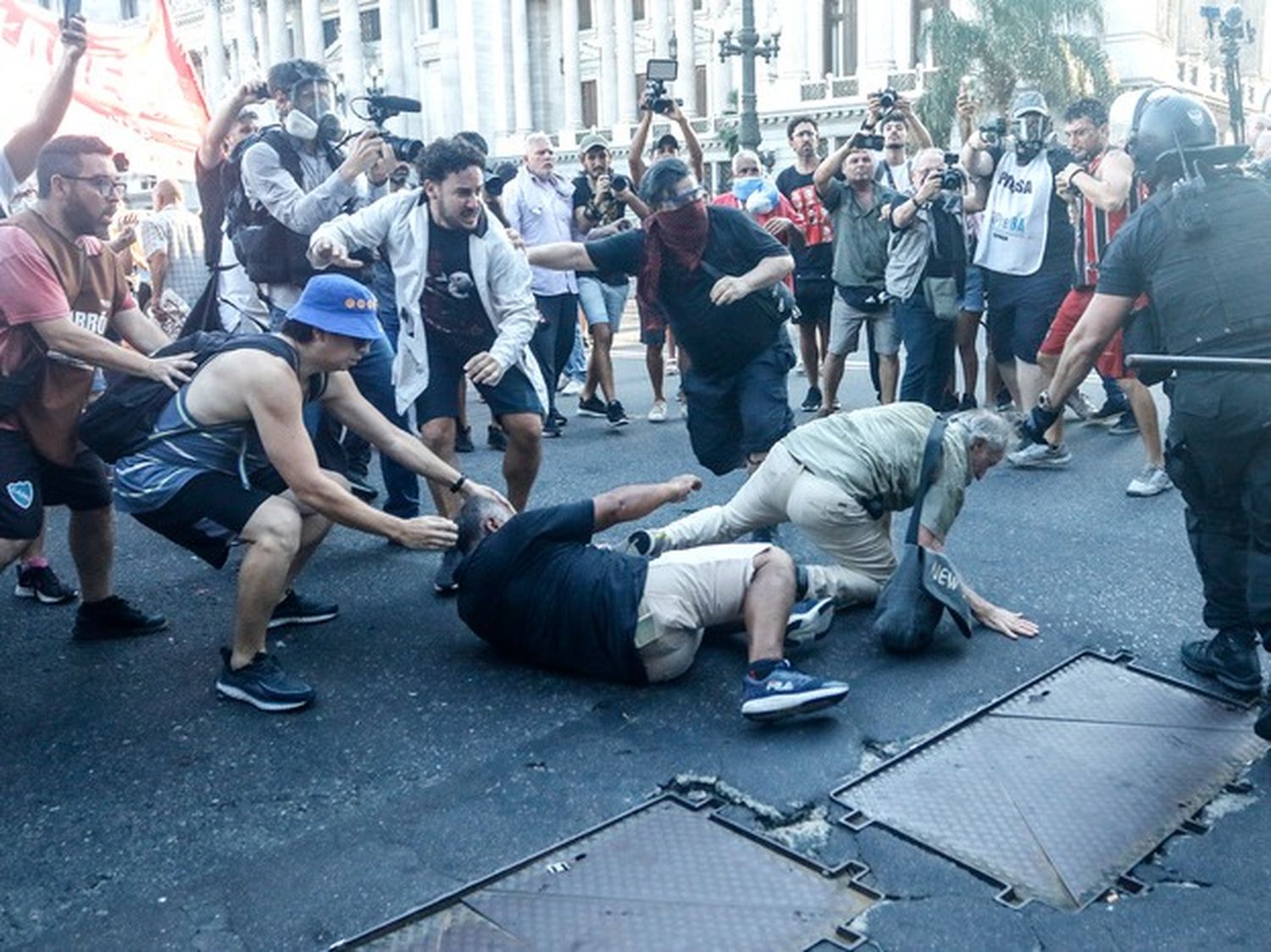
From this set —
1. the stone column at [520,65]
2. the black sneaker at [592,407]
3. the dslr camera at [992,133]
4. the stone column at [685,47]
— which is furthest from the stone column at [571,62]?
the dslr camera at [992,133]

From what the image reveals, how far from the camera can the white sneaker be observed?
6.18m

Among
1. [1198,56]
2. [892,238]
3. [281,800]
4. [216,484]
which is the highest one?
[1198,56]

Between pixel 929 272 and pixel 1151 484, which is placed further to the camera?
pixel 929 272

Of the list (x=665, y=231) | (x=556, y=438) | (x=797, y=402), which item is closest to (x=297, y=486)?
(x=665, y=231)

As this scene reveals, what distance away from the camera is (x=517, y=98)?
61.5 metres

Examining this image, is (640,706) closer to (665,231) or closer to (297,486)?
(297,486)

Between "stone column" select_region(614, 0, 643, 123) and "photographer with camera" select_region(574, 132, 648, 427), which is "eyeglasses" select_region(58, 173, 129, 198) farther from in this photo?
"stone column" select_region(614, 0, 643, 123)

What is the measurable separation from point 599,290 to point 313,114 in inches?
134

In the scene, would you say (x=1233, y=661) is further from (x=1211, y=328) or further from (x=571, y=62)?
(x=571, y=62)

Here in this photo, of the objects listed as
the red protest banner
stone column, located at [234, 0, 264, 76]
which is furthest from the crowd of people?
stone column, located at [234, 0, 264, 76]

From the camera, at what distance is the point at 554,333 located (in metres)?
8.34

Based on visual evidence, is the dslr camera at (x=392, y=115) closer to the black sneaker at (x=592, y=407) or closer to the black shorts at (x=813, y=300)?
the black sneaker at (x=592, y=407)

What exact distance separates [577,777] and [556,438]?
16.7 ft

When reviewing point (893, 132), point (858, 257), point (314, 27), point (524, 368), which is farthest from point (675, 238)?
point (314, 27)
